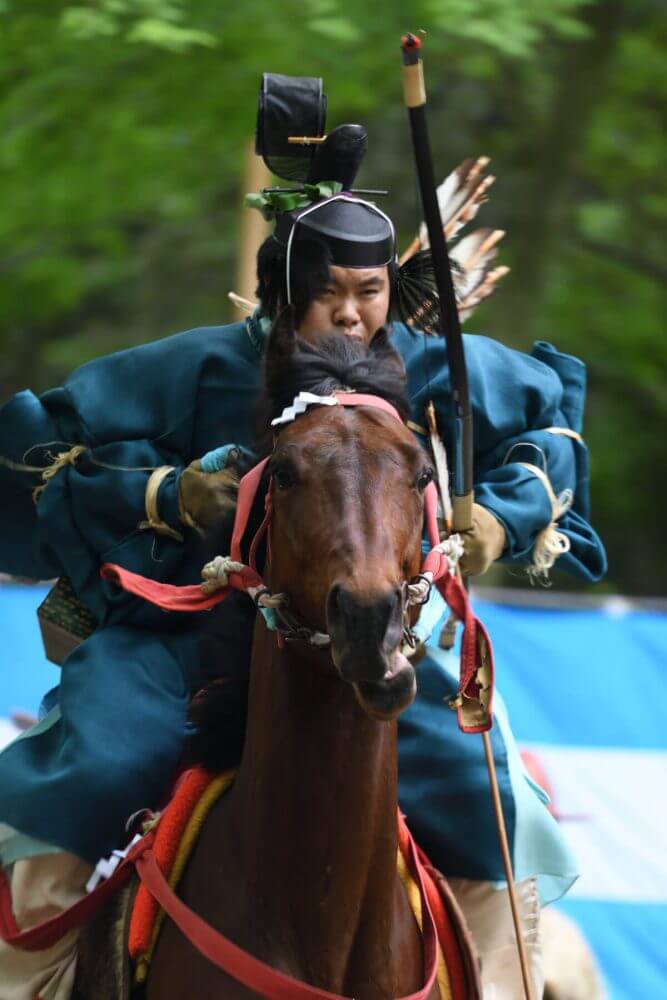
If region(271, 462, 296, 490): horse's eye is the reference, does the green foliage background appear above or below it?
below

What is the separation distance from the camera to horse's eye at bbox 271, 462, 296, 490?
2.50m

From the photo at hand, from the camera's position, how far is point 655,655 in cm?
654

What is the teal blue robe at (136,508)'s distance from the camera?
3.17 meters

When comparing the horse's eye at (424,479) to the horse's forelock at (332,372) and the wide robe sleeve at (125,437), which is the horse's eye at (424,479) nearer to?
the horse's forelock at (332,372)

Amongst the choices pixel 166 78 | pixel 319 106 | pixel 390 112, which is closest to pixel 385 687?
pixel 319 106

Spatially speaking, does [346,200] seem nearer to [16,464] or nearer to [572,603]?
[16,464]

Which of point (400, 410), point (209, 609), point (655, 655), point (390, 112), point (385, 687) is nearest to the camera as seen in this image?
point (385, 687)

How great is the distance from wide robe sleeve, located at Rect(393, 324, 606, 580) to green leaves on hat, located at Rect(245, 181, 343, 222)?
1.33ft

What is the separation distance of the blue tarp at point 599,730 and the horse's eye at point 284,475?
3423mm

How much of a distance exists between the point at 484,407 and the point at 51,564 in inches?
46.3

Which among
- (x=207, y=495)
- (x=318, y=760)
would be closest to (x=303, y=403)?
(x=207, y=495)

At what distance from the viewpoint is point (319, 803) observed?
2660 millimetres

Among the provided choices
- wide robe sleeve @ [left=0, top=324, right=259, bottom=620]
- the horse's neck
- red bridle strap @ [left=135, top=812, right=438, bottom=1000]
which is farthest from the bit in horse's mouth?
wide robe sleeve @ [left=0, top=324, right=259, bottom=620]

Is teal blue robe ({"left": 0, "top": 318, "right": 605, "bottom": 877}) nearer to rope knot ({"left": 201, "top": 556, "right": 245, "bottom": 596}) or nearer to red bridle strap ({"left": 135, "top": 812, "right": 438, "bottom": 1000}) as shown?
red bridle strap ({"left": 135, "top": 812, "right": 438, "bottom": 1000})
